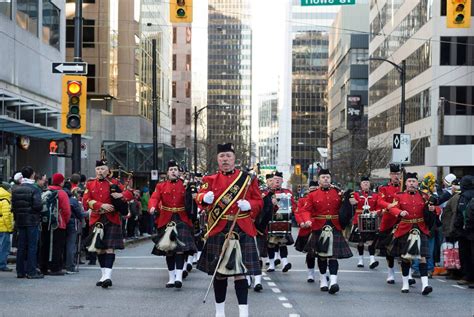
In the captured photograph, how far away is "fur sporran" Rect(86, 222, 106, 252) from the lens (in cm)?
1309

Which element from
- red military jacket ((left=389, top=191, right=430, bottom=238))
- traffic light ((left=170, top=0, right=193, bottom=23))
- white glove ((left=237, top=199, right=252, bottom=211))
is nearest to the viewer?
white glove ((left=237, top=199, right=252, bottom=211))

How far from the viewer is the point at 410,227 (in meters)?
13.4

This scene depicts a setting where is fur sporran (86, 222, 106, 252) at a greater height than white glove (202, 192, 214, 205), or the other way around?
white glove (202, 192, 214, 205)

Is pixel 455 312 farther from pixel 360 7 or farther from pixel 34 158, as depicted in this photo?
pixel 360 7

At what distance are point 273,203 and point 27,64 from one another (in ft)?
57.5

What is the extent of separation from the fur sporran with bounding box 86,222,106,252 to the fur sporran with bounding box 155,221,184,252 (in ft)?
3.04

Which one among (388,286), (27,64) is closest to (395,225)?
(388,286)

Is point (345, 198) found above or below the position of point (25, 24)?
below

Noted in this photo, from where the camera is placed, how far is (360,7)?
104 metres

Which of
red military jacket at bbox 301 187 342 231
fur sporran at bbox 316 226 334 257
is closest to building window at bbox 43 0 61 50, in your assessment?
red military jacket at bbox 301 187 342 231

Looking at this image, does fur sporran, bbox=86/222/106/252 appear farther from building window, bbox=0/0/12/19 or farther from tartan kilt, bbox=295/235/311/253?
building window, bbox=0/0/12/19

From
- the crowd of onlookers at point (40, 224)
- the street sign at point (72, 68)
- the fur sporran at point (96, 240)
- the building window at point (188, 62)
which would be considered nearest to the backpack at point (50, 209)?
the crowd of onlookers at point (40, 224)

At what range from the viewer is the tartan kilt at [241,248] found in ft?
31.7

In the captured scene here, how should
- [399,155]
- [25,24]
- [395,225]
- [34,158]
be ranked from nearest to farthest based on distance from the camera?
1. [395,225]
2. [399,155]
3. [25,24]
4. [34,158]
